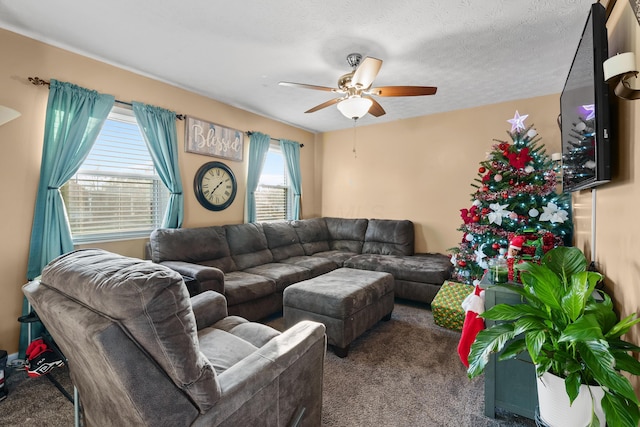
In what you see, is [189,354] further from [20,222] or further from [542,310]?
[20,222]

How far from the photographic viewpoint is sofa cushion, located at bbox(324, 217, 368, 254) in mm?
4746

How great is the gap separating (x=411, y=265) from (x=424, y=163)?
1.71 m

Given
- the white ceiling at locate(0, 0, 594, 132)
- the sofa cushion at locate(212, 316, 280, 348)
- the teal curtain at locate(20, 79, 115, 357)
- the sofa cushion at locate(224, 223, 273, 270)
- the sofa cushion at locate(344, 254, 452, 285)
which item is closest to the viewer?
the sofa cushion at locate(212, 316, 280, 348)

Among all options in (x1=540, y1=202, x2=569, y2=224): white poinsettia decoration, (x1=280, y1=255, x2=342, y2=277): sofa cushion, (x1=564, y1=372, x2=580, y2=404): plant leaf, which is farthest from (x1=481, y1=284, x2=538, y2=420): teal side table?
(x1=280, y1=255, x2=342, y2=277): sofa cushion

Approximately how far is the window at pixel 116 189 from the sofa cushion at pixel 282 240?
140 cm

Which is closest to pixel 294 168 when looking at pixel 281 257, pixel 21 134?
pixel 281 257

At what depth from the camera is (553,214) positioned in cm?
248

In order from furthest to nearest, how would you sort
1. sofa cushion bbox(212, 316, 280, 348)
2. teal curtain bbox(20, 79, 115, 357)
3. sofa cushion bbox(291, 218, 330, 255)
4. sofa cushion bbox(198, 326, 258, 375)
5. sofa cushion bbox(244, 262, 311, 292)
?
sofa cushion bbox(291, 218, 330, 255)
sofa cushion bbox(244, 262, 311, 292)
teal curtain bbox(20, 79, 115, 357)
sofa cushion bbox(212, 316, 280, 348)
sofa cushion bbox(198, 326, 258, 375)

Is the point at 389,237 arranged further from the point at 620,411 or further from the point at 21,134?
the point at 21,134

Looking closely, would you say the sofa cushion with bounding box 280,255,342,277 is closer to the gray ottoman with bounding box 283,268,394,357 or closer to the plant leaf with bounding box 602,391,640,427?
the gray ottoman with bounding box 283,268,394,357

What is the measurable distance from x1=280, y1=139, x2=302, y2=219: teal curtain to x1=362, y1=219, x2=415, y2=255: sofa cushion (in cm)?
132

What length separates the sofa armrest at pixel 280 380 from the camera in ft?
3.42

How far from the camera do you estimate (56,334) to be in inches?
44.9

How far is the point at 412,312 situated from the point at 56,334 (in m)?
3.18
